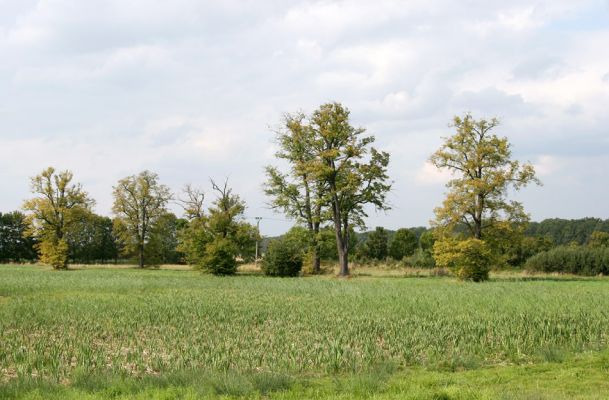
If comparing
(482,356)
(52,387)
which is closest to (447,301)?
(482,356)

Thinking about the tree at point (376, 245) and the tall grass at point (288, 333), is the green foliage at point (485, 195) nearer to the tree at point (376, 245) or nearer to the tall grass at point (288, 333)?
the tall grass at point (288, 333)

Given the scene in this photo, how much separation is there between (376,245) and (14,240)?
62.5m

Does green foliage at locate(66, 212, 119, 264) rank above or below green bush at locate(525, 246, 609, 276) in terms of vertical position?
above

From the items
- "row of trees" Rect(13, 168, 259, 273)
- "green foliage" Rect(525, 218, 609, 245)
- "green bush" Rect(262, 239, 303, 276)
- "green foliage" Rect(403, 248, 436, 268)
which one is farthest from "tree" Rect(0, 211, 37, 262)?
"green foliage" Rect(525, 218, 609, 245)

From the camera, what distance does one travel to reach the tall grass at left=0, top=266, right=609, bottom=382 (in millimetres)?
11234

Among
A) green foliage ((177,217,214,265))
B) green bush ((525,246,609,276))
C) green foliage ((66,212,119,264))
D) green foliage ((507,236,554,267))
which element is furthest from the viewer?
green foliage ((66,212,119,264))

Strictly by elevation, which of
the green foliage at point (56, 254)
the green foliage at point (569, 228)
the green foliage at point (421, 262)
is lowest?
A: the green foliage at point (421, 262)

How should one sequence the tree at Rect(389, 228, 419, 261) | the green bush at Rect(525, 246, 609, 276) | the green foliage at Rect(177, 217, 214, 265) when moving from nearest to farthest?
1. the green bush at Rect(525, 246, 609, 276)
2. the green foliage at Rect(177, 217, 214, 265)
3. the tree at Rect(389, 228, 419, 261)

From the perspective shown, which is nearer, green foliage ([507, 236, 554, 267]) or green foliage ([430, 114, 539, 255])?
green foliage ([430, 114, 539, 255])

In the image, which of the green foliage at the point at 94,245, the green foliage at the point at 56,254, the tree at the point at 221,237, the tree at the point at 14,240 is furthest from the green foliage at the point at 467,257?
the tree at the point at 14,240

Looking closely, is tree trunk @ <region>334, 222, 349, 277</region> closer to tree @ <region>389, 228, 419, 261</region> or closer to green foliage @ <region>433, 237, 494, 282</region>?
green foliage @ <region>433, 237, 494, 282</region>

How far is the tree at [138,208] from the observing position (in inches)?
2739

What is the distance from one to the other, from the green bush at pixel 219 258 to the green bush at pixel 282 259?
3200 mm

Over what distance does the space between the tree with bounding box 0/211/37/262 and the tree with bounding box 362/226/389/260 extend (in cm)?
5705
